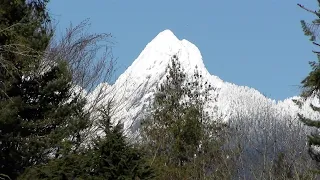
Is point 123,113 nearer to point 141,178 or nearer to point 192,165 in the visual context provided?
point 192,165

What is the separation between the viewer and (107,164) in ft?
39.9

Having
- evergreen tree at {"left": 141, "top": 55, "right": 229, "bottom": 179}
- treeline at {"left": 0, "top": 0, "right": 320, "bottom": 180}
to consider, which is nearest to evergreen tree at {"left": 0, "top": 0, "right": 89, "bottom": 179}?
treeline at {"left": 0, "top": 0, "right": 320, "bottom": 180}

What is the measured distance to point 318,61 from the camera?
21.6 m

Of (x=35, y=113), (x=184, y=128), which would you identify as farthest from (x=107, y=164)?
(x=184, y=128)

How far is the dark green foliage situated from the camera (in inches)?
472

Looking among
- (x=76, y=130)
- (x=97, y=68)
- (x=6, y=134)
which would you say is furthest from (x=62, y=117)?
(x=97, y=68)

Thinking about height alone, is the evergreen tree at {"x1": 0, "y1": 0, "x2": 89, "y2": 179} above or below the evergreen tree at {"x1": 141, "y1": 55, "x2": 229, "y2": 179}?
below

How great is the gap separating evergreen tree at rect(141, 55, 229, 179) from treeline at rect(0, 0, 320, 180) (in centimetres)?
5

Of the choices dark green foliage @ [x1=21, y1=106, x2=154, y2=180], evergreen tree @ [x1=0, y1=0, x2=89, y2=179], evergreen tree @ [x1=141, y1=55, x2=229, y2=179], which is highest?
evergreen tree @ [x1=141, y1=55, x2=229, y2=179]

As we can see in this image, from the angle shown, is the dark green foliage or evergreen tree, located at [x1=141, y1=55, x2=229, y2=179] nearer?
the dark green foliage

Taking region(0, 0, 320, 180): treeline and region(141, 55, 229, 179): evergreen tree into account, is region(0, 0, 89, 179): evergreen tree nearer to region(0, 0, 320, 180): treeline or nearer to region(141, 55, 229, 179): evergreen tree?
region(0, 0, 320, 180): treeline

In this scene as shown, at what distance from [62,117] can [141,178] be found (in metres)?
10.5

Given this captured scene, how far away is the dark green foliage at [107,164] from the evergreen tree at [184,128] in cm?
1272

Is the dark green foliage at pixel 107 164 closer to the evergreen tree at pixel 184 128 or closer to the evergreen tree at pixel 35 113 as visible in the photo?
the evergreen tree at pixel 35 113
